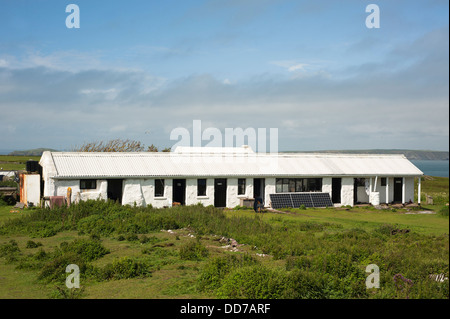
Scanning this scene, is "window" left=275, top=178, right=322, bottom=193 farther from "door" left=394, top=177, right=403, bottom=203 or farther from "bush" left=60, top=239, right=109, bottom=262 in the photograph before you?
"bush" left=60, top=239, right=109, bottom=262

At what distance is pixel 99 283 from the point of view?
41.0 ft

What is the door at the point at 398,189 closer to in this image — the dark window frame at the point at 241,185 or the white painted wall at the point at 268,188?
the white painted wall at the point at 268,188

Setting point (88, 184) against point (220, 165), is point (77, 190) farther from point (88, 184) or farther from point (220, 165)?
point (220, 165)

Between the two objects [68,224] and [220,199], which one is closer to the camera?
[68,224]

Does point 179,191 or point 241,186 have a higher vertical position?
point 241,186

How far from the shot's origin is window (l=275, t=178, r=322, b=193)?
1296 inches

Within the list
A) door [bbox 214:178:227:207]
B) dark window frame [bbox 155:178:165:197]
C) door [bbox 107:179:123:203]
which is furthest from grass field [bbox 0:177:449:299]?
door [bbox 214:178:227:207]

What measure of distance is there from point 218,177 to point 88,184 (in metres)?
8.77

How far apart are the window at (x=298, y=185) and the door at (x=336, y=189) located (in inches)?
63.4

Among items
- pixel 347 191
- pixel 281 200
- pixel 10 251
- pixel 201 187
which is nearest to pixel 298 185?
pixel 281 200

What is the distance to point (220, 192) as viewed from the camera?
104 feet

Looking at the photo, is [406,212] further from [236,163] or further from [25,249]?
[25,249]

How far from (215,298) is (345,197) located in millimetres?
25262

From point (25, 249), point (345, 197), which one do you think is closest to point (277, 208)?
point (345, 197)
